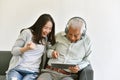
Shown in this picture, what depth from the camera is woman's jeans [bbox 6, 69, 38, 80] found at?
84.1 inches

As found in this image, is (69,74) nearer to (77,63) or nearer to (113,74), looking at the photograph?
(77,63)

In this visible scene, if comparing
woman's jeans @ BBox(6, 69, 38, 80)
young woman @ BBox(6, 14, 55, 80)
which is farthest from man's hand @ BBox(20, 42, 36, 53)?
woman's jeans @ BBox(6, 69, 38, 80)

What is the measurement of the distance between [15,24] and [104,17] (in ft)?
3.58

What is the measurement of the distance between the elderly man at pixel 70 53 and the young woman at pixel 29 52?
0.36ft

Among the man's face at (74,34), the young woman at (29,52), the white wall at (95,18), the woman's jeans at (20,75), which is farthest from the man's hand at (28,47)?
the white wall at (95,18)

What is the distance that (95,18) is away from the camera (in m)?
2.82

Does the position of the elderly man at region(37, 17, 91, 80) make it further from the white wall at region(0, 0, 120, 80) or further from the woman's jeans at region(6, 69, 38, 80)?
the white wall at region(0, 0, 120, 80)

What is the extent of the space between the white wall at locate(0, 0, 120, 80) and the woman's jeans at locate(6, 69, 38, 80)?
0.82 m

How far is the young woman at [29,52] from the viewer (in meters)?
2.18

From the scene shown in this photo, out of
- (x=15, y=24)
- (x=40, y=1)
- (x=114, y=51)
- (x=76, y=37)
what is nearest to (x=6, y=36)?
(x=15, y=24)

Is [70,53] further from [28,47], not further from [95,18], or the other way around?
[95,18]

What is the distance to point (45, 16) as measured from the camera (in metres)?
2.29

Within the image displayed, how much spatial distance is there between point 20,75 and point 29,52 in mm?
230

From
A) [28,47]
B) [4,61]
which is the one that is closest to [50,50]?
[28,47]
